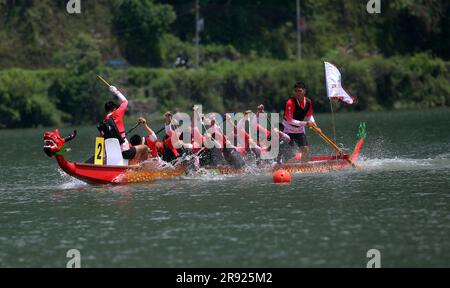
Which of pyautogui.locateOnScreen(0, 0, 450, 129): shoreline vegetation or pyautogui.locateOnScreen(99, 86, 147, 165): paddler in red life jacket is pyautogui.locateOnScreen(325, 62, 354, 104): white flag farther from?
pyautogui.locateOnScreen(0, 0, 450, 129): shoreline vegetation

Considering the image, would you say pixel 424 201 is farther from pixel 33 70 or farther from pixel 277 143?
pixel 33 70

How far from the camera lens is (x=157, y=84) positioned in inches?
3142

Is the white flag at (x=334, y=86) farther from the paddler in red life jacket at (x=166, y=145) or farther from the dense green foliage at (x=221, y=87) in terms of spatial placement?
the dense green foliage at (x=221, y=87)

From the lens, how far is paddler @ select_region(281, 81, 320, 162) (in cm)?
3612

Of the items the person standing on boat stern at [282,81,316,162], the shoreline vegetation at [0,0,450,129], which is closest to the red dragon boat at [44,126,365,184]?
the person standing on boat stern at [282,81,316,162]

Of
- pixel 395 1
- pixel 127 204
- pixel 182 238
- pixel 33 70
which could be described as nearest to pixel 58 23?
pixel 33 70

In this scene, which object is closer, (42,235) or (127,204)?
(42,235)

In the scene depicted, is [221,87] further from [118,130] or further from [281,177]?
Result: [281,177]

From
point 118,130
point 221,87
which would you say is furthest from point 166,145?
point 221,87

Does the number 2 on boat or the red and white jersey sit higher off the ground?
the red and white jersey

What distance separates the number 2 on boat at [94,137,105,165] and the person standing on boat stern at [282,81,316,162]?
6.45 metres

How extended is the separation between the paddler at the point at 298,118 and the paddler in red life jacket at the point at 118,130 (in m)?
5.05

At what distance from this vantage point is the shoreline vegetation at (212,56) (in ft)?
257
